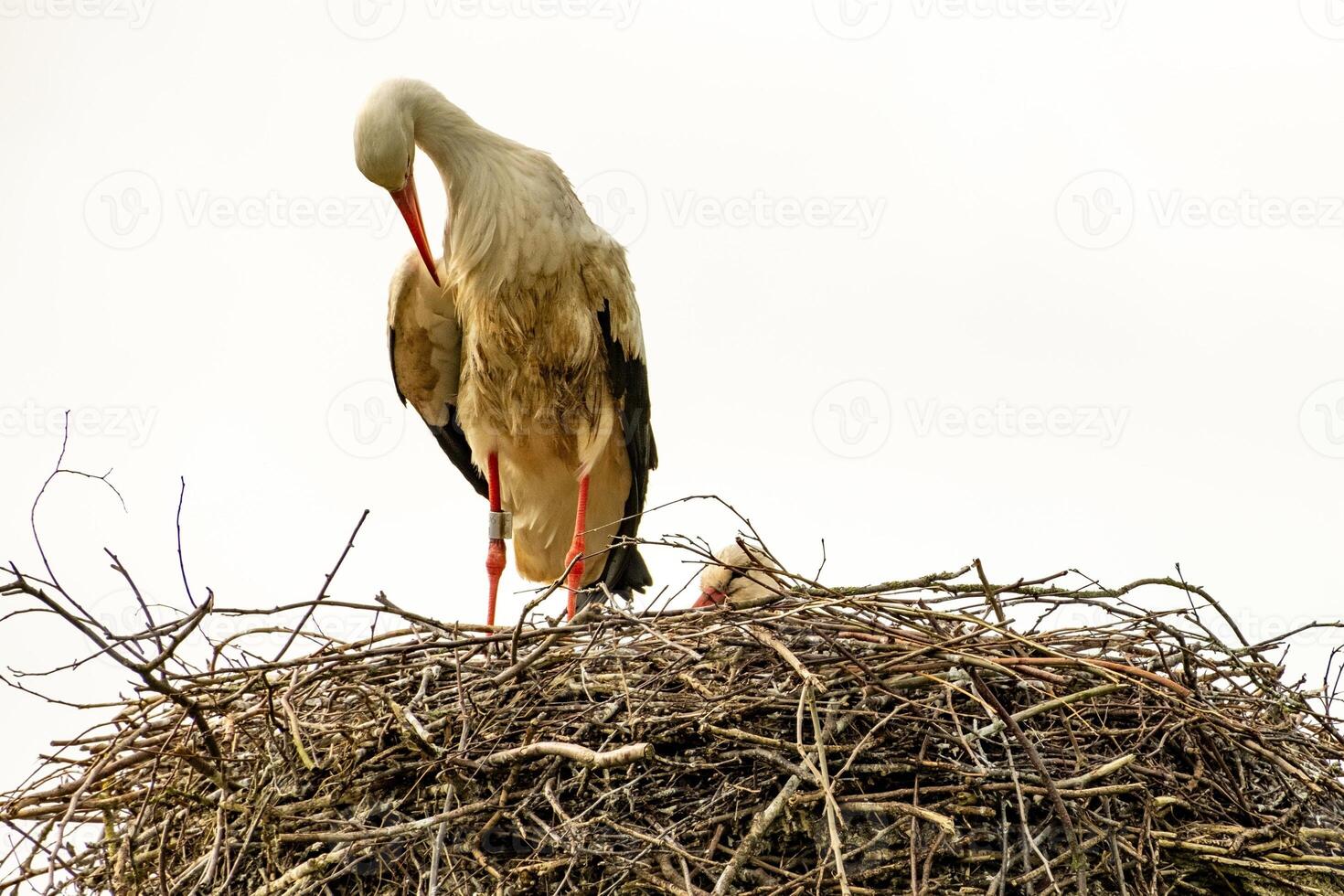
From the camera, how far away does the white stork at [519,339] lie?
4.43 meters

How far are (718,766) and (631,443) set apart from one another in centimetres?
245

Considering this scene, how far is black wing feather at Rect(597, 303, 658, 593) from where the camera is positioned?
4.70 meters

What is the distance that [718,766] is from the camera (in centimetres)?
258

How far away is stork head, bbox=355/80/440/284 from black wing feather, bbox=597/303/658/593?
77 cm

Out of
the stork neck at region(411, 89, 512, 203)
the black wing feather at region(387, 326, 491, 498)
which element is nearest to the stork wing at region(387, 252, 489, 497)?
the black wing feather at region(387, 326, 491, 498)

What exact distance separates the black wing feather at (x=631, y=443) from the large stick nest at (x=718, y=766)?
5.65 feet

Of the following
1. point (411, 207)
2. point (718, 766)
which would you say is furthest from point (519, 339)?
point (718, 766)

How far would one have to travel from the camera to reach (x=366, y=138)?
13.3 feet

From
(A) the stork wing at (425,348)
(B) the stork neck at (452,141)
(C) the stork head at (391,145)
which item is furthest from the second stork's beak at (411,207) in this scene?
(A) the stork wing at (425,348)

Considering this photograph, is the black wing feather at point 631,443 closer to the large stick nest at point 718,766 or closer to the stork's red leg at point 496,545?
the stork's red leg at point 496,545

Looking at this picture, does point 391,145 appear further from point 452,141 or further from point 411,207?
point 452,141

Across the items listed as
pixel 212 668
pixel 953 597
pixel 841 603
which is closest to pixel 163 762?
pixel 212 668

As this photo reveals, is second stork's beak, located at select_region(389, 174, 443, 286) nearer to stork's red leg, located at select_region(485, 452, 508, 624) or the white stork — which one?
the white stork

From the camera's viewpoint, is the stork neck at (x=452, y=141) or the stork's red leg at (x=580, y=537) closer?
the stork neck at (x=452, y=141)
